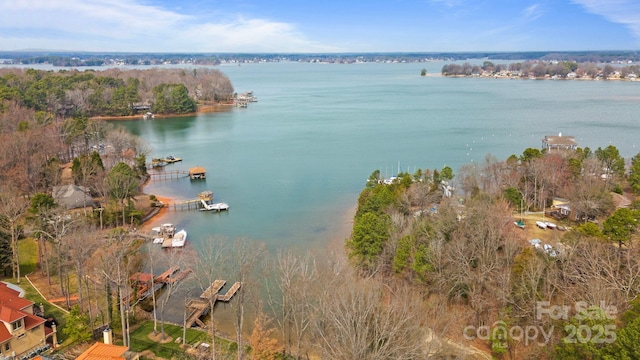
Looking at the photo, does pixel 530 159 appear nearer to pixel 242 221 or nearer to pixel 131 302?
pixel 242 221

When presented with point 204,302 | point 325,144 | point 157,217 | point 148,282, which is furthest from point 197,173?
point 204,302

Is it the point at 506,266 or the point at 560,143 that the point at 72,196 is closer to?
the point at 506,266

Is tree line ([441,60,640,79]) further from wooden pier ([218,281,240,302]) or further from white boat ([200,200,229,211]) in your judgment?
wooden pier ([218,281,240,302])

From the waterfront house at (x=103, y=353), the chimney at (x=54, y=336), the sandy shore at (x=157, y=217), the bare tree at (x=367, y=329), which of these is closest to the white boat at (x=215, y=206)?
the sandy shore at (x=157, y=217)

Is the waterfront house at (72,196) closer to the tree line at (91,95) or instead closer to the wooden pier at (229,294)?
the wooden pier at (229,294)

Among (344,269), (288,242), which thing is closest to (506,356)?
(344,269)
